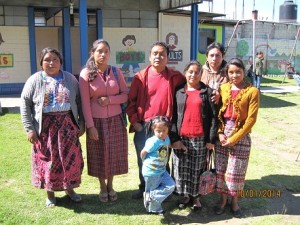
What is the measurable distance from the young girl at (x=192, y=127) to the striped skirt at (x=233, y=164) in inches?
7.3

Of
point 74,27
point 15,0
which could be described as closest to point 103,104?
point 15,0

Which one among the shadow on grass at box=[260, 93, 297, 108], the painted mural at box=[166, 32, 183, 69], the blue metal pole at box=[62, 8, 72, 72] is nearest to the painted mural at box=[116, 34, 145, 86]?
the painted mural at box=[166, 32, 183, 69]

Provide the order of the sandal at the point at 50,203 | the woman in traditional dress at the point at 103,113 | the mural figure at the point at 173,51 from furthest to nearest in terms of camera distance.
A: 1. the mural figure at the point at 173,51
2. the sandal at the point at 50,203
3. the woman in traditional dress at the point at 103,113

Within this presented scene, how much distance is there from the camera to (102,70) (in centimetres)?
362

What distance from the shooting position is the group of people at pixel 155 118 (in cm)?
342

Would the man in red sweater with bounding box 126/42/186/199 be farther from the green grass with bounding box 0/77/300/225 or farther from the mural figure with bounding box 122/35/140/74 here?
the mural figure with bounding box 122/35/140/74

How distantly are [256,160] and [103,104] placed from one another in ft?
9.81

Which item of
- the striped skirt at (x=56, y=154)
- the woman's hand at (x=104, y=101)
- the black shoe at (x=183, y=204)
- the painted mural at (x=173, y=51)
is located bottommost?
the black shoe at (x=183, y=204)

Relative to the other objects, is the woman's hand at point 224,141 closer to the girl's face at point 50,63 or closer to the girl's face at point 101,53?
the girl's face at point 101,53

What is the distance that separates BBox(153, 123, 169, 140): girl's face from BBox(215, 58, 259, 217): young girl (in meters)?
0.57

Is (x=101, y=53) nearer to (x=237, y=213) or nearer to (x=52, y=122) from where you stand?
(x=52, y=122)

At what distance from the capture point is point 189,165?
11.7 ft

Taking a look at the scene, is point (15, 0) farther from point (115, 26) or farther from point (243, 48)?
point (243, 48)

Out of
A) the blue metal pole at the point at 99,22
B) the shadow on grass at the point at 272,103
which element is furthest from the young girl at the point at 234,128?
the blue metal pole at the point at 99,22
